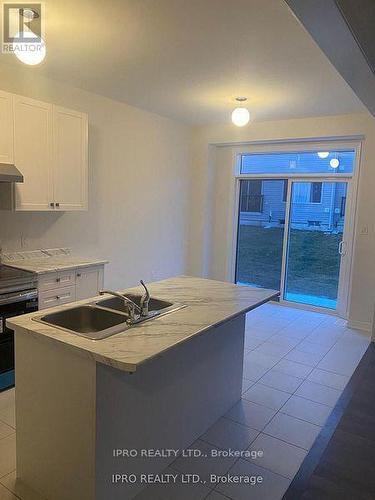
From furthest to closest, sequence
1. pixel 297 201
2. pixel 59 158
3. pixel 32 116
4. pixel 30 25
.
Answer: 1. pixel 297 201
2. pixel 59 158
3. pixel 32 116
4. pixel 30 25

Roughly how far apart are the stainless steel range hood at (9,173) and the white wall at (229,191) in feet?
10.9

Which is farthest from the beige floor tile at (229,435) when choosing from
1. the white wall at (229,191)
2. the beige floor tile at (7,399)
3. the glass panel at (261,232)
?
the glass panel at (261,232)

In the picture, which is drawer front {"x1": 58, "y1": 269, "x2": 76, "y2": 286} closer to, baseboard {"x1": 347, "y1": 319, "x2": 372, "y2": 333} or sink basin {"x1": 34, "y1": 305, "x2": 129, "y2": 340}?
sink basin {"x1": 34, "y1": 305, "x2": 129, "y2": 340}

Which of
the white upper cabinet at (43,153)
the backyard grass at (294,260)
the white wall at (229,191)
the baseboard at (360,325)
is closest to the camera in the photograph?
the white upper cabinet at (43,153)

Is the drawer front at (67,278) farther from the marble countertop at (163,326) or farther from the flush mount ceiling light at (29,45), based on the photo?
the flush mount ceiling light at (29,45)

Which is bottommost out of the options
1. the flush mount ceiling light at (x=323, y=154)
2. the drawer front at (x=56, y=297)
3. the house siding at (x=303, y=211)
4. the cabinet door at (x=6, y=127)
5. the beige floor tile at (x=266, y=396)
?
the beige floor tile at (x=266, y=396)

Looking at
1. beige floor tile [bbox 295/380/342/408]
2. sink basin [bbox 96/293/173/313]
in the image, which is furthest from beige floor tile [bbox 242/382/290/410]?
sink basin [bbox 96/293/173/313]

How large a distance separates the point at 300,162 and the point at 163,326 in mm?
4247

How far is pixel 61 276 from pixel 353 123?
12.9ft

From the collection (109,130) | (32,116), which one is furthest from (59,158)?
(109,130)

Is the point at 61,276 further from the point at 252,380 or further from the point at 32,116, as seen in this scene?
the point at 252,380

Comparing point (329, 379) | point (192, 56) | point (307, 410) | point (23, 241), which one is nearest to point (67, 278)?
point (23, 241)

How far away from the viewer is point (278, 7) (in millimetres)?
2287

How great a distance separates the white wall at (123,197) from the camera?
381 cm
